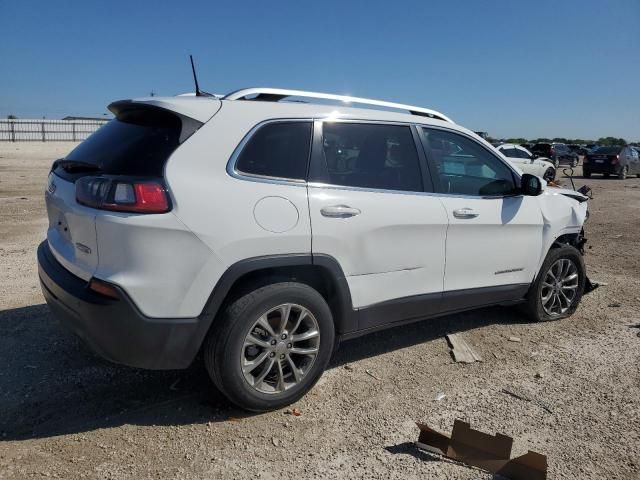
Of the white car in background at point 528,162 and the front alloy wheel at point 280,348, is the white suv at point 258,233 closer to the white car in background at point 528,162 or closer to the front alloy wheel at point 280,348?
the front alloy wheel at point 280,348

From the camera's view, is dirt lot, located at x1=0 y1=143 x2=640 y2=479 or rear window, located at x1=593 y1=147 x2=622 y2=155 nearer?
dirt lot, located at x1=0 y1=143 x2=640 y2=479

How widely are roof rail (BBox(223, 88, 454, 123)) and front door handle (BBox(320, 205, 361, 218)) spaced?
80cm

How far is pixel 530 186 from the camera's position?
14.5ft

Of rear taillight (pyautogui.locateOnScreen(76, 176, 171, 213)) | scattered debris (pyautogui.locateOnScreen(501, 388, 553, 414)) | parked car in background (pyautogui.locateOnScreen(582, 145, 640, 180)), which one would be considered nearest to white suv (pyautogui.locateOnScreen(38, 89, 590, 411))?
rear taillight (pyautogui.locateOnScreen(76, 176, 171, 213))

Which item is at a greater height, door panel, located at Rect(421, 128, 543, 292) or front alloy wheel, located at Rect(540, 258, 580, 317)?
door panel, located at Rect(421, 128, 543, 292)

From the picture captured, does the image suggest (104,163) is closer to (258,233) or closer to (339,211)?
(258,233)

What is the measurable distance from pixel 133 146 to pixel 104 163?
199mm

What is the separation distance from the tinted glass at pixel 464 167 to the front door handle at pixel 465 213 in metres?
0.17

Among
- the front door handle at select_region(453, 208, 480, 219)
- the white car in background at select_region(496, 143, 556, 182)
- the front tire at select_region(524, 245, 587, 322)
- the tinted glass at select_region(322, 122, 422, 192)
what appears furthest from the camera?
the white car in background at select_region(496, 143, 556, 182)

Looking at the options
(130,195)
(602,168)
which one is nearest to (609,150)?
(602,168)

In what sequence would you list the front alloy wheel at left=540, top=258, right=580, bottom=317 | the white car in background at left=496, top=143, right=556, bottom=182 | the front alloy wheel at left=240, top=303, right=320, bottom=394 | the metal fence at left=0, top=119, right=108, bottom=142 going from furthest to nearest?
the metal fence at left=0, top=119, right=108, bottom=142
the white car in background at left=496, top=143, right=556, bottom=182
the front alloy wheel at left=540, top=258, right=580, bottom=317
the front alloy wheel at left=240, top=303, right=320, bottom=394

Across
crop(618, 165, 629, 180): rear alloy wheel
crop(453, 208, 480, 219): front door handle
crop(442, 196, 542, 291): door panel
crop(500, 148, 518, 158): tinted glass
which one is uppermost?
crop(500, 148, 518, 158): tinted glass

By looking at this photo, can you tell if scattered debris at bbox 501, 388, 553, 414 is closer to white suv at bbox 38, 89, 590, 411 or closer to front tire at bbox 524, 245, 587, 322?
white suv at bbox 38, 89, 590, 411

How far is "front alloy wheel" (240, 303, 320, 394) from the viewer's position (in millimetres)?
3113
